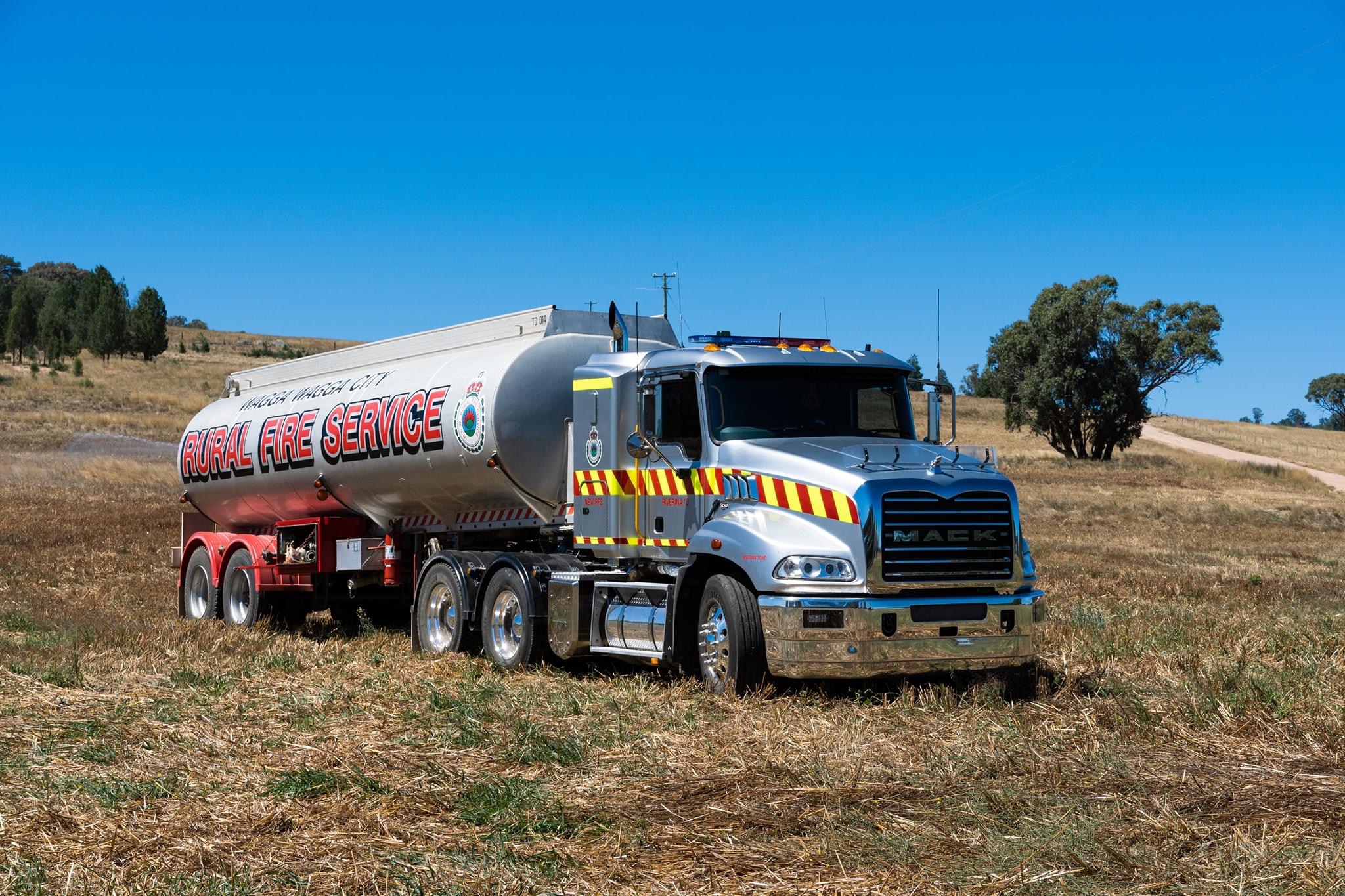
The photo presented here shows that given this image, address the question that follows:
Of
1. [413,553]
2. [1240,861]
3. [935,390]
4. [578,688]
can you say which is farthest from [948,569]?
[413,553]

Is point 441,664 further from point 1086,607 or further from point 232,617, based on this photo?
point 1086,607

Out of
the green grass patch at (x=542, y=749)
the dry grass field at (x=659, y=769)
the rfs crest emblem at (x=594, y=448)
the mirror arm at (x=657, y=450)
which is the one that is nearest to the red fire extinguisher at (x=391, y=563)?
the dry grass field at (x=659, y=769)

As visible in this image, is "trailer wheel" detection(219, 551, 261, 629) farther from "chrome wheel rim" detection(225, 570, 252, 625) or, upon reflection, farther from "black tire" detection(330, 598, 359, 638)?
"black tire" detection(330, 598, 359, 638)

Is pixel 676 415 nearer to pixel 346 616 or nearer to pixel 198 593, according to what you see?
pixel 346 616

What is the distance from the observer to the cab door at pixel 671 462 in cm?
1200

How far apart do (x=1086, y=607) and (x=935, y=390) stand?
502 centimetres

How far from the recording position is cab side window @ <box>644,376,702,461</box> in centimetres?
1202

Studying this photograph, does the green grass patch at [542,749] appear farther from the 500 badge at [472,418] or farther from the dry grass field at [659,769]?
the 500 badge at [472,418]

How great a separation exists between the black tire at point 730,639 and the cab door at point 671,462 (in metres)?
0.89

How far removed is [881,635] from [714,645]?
5.00 ft

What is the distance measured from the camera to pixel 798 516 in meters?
10.9

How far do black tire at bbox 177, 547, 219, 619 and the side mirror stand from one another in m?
8.89

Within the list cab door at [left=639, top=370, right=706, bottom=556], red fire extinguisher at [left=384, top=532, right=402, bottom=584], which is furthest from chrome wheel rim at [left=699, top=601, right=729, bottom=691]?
red fire extinguisher at [left=384, top=532, right=402, bottom=584]

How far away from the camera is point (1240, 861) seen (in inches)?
238
